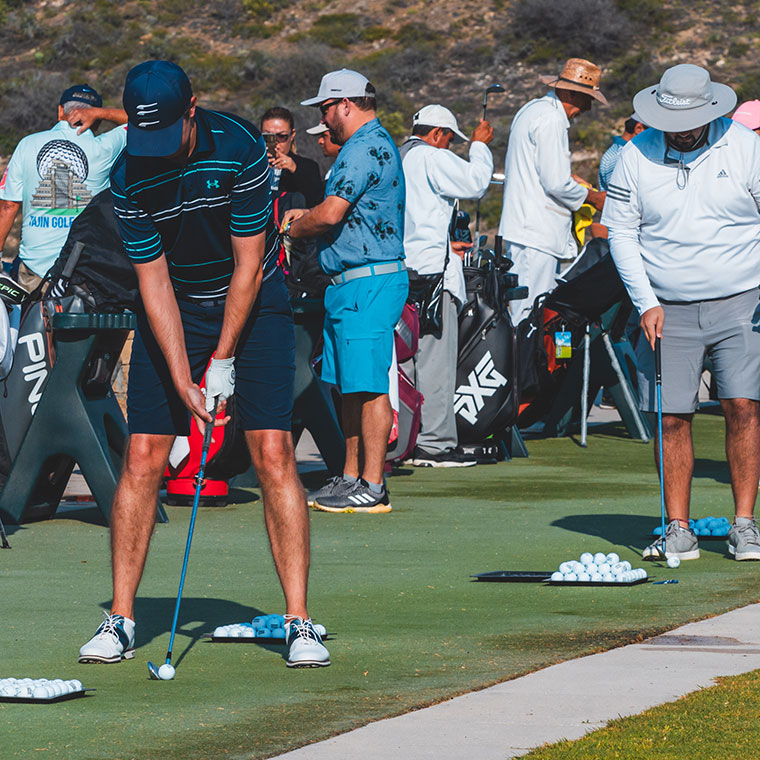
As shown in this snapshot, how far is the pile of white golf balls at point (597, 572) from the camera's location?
6715 millimetres

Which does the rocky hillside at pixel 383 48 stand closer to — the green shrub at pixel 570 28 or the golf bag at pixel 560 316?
the green shrub at pixel 570 28

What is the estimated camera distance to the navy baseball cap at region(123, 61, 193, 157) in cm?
495

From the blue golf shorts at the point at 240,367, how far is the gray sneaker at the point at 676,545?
2.53 m

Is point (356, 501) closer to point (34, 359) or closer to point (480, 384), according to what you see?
point (34, 359)

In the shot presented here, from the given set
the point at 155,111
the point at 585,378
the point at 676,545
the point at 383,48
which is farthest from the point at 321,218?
the point at 383,48

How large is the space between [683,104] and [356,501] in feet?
9.87

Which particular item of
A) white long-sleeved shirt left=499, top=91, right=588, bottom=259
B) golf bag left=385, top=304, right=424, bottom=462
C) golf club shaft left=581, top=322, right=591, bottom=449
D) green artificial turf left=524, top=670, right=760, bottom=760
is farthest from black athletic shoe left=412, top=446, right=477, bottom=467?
green artificial turf left=524, top=670, right=760, bottom=760

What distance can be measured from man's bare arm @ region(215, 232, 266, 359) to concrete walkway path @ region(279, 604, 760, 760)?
1341mm

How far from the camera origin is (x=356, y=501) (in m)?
9.15

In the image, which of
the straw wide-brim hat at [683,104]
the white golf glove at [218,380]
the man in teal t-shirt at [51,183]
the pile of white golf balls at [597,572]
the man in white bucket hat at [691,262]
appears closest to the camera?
the white golf glove at [218,380]

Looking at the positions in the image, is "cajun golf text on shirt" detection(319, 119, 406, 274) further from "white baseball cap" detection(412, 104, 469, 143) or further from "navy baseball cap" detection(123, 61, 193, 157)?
"navy baseball cap" detection(123, 61, 193, 157)

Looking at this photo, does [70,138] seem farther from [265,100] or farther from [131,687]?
[265,100]

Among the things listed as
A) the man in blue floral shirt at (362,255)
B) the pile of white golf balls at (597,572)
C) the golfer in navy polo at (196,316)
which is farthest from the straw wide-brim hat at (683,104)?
the golfer in navy polo at (196,316)

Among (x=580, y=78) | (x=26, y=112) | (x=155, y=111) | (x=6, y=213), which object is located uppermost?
(x=155, y=111)
